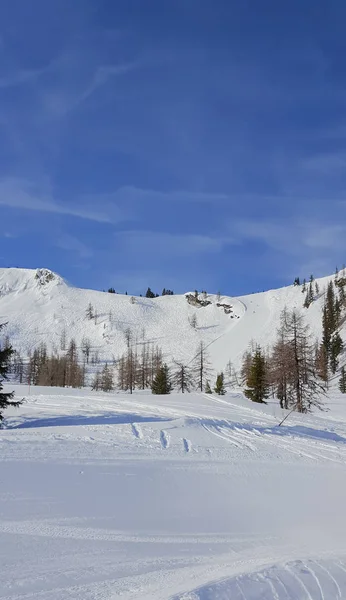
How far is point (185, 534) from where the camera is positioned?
5594 millimetres

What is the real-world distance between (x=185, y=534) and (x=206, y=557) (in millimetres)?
741

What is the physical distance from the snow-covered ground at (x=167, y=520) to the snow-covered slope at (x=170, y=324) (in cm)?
11543

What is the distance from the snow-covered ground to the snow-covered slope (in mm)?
115433

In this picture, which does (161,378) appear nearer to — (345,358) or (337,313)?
(345,358)


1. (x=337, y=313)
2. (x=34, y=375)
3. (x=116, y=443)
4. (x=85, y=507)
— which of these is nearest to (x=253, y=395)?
(x=116, y=443)

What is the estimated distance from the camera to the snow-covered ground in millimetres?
4039

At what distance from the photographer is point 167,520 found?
19.9 ft

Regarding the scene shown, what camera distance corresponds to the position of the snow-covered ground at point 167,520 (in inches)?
159

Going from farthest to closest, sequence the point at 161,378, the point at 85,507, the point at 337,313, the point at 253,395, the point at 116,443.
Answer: the point at 337,313 → the point at 161,378 → the point at 253,395 → the point at 116,443 → the point at 85,507

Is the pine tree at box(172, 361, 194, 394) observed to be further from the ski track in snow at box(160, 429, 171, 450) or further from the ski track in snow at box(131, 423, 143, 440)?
the ski track in snow at box(160, 429, 171, 450)

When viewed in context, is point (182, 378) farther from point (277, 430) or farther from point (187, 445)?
point (187, 445)

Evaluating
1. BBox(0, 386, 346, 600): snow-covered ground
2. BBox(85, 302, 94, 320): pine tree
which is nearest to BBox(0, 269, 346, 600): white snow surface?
BBox(0, 386, 346, 600): snow-covered ground

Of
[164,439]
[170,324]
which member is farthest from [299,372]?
[170,324]

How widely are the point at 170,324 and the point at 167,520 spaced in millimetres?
172454
